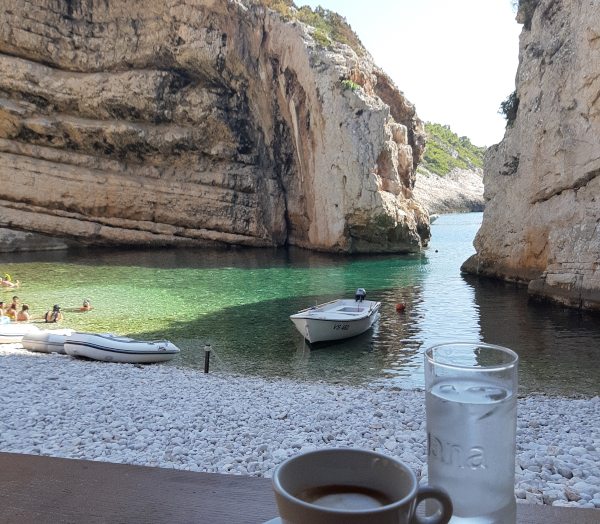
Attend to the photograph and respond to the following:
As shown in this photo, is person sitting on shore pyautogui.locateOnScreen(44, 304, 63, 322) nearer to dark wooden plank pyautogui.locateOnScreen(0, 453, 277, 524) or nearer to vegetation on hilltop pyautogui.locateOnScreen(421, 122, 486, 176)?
dark wooden plank pyautogui.locateOnScreen(0, 453, 277, 524)

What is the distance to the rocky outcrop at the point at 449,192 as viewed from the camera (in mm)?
108062

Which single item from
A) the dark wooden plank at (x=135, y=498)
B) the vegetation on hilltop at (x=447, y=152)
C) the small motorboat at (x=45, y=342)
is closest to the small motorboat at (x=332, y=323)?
the small motorboat at (x=45, y=342)

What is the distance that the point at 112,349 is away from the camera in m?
12.8

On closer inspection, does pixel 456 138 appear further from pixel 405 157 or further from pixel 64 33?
pixel 64 33

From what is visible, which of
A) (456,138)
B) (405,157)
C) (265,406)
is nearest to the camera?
(265,406)

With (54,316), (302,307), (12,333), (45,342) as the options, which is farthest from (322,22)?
(45,342)

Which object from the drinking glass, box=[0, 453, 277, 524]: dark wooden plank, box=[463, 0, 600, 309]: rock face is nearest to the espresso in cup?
the drinking glass

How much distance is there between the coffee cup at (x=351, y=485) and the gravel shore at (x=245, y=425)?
140 inches

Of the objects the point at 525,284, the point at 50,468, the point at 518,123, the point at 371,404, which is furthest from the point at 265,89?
the point at 50,468

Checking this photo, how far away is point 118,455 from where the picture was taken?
221 inches

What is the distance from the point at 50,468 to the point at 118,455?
4399 millimetres

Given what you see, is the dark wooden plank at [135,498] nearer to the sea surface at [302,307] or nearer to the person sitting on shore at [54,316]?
the sea surface at [302,307]

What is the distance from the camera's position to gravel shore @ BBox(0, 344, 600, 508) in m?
5.27

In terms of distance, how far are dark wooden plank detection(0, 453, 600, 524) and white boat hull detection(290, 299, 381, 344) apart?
530 inches
